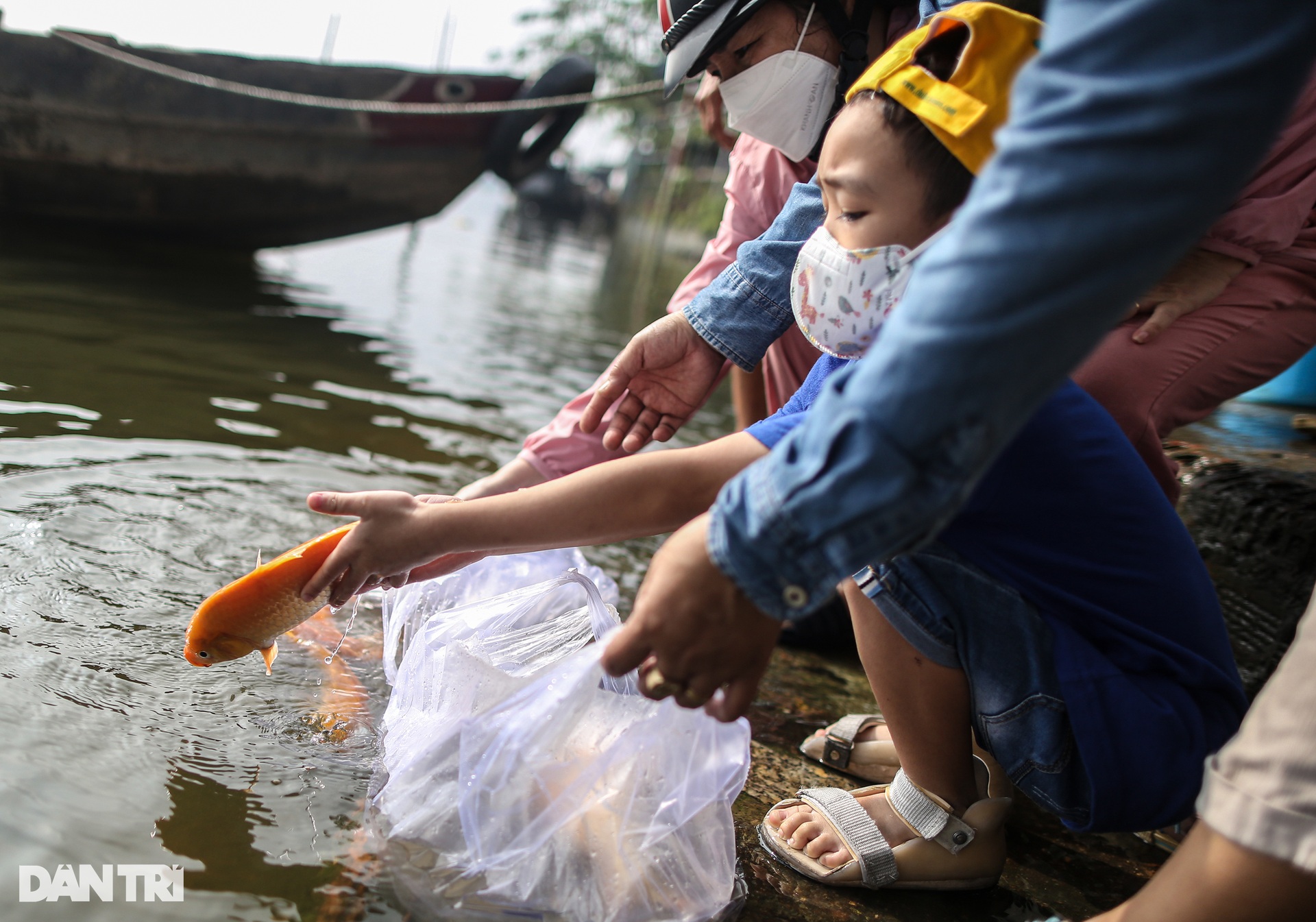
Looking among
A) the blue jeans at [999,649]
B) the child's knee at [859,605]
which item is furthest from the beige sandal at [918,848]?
the child's knee at [859,605]

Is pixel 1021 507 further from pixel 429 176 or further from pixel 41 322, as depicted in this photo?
pixel 429 176

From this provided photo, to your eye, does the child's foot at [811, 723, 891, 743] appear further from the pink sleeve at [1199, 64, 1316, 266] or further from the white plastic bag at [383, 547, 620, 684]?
the pink sleeve at [1199, 64, 1316, 266]

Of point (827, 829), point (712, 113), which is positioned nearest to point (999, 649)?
point (827, 829)

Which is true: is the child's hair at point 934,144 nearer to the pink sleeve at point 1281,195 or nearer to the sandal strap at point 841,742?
the pink sleeve at point 1281,195

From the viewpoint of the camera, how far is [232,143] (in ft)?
23.2

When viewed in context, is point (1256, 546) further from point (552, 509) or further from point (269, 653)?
point (269, 653)

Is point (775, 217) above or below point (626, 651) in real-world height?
above

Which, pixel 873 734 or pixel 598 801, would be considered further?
pixel 873 734

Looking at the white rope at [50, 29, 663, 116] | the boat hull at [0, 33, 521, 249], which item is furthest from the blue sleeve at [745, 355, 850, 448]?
the boat hull at [0, 33, 521, 249]

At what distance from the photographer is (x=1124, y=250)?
0.87m

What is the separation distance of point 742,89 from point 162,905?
2006 mm

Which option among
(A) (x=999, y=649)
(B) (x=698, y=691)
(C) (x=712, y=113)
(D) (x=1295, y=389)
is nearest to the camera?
(B) (x=698, y=691)

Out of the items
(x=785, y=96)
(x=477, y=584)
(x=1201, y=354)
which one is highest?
(x=785, y=96)

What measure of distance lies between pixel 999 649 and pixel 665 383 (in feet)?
2.96
